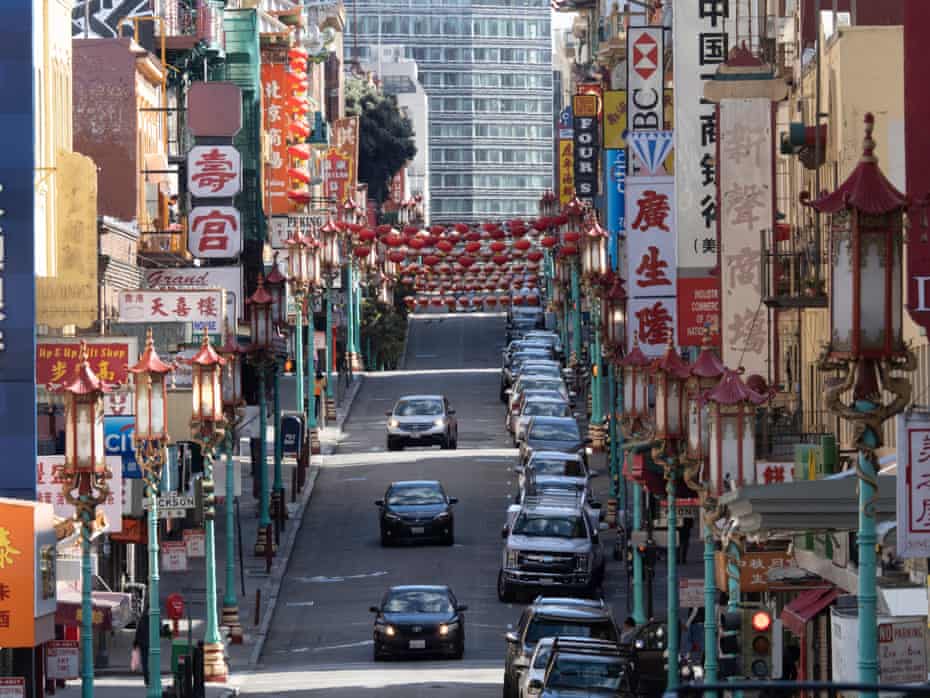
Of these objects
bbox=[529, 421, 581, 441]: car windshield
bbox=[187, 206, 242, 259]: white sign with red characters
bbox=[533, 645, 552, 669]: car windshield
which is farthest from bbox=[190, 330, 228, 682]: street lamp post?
bbox=[529, 421, 581, 441]: car windshield

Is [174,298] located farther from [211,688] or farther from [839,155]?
[839,155]

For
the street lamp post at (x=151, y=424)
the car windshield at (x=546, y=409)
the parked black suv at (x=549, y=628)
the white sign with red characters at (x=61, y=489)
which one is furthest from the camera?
the car windshield at (x=546, y=409)

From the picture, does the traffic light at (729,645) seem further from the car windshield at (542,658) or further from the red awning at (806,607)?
the car windshield at (542,658)

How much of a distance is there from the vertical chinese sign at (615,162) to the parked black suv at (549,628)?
100 ft

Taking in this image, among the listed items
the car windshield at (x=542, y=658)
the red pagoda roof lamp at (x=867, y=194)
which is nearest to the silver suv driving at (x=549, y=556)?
the car windshield at (x=542, y=658)

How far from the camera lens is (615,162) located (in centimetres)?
8006

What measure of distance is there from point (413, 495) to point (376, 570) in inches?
130

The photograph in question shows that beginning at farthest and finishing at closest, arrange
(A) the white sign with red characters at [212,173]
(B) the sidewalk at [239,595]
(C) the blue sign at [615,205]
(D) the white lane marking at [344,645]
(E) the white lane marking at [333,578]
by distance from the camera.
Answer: (C) the blue sign at [615,205]
(A) the white sign with red characters at [212,173]
(E) the white lane marking at [333,578]
(D) the white lane marking at [344,645]
(B) the sidewalk at [239,595]

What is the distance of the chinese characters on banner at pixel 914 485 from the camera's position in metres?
19.2

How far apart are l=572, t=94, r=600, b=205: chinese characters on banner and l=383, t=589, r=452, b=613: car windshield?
57967 millimetres

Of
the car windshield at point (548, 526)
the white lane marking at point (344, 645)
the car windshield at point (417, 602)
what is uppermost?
the car windshield at point (548, 526)

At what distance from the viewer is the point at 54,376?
40406 mm

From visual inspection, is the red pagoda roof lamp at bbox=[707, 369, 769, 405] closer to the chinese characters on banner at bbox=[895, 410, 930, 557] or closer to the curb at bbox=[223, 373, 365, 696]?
the chinese characters on banner at bbox=[895, 410, 930, 557]

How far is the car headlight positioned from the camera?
138 feet
